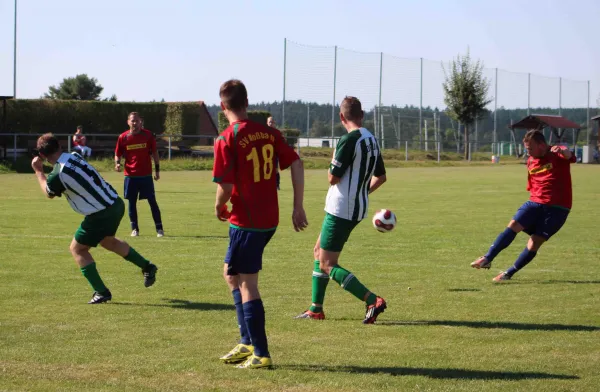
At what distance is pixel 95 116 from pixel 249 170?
128 ft

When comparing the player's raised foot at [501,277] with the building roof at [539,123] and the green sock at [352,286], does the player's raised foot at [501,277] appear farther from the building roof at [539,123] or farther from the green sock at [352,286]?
the building roof at [539,123]

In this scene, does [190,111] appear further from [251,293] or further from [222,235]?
[251,293]

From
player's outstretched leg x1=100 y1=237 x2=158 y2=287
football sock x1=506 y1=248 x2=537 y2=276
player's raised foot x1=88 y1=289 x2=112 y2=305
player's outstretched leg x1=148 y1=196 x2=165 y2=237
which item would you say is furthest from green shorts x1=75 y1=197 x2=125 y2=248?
player's outstretched leg x1=148 y1=196 x2=165 y2=237

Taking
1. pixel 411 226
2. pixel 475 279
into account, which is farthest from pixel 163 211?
pixel 475 279

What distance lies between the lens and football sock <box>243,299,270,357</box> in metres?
5.60

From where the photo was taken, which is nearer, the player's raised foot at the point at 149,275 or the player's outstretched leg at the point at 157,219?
the player's raised foot at the point at 149,275

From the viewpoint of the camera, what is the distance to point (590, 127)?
62.5m

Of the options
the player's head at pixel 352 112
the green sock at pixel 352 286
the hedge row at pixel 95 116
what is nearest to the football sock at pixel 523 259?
the green sock at pixel 352 286

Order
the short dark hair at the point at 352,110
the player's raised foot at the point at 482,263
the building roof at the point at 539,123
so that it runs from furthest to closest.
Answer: the building roof at the point at 539,123 < the player's raised foot at the point at 482,263 < the short dark hair at the point at 352,110

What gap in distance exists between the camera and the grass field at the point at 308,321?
5395 mm

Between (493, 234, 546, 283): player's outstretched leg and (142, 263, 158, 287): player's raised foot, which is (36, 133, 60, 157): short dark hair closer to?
(142, 263, 158, 287): player's raised foot

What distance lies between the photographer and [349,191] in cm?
708

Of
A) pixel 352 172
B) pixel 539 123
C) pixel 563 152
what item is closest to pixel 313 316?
pixel 352 172

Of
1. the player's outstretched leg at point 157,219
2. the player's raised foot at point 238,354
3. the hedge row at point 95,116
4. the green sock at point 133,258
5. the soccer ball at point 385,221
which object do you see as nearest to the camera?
the player's raised foot at point 238,354
